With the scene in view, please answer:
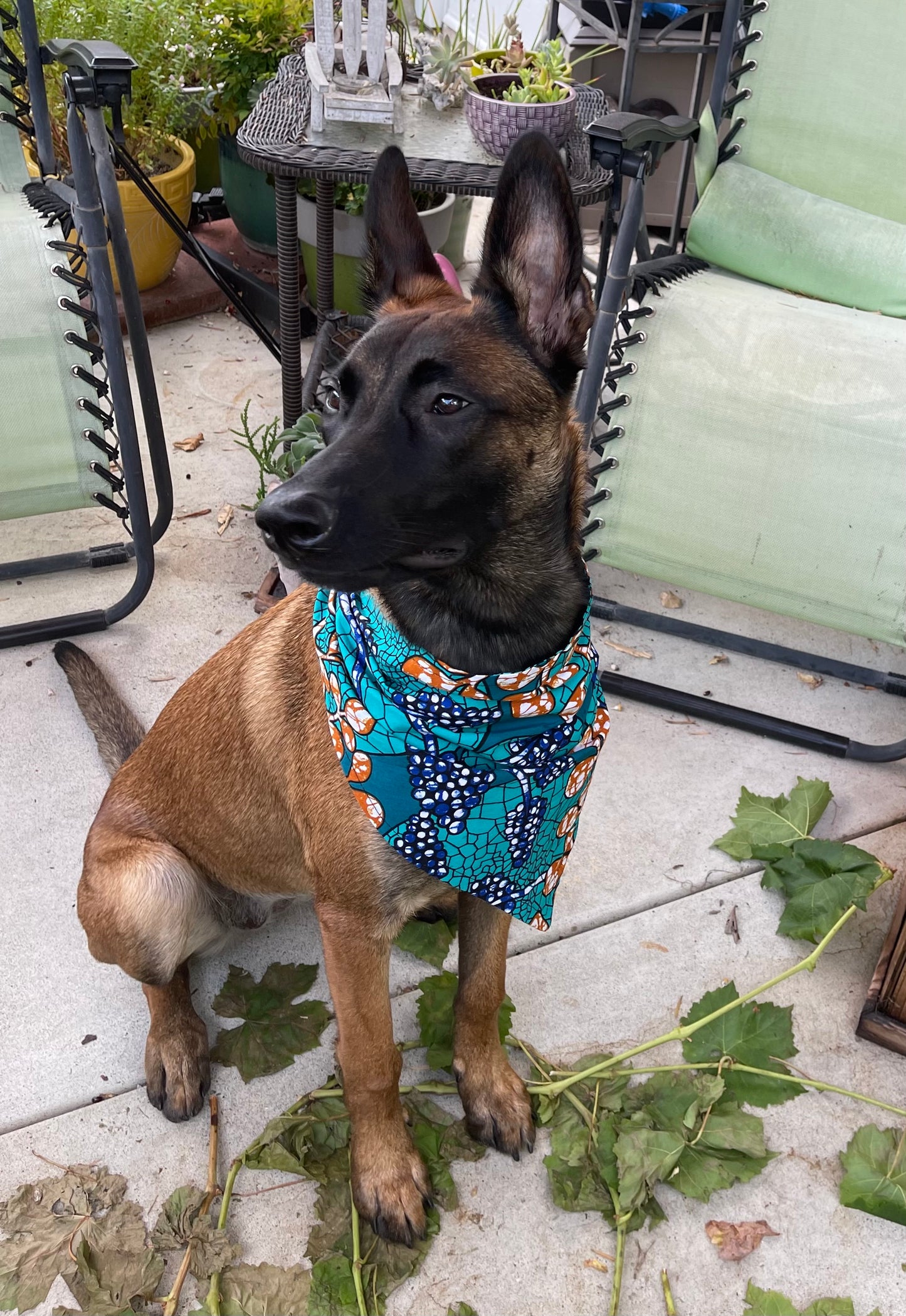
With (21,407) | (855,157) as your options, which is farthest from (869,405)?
(21,407)

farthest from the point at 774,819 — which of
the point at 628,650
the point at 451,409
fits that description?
the point at 451,409

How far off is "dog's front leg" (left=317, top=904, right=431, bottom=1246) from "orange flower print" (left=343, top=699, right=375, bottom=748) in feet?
1.03

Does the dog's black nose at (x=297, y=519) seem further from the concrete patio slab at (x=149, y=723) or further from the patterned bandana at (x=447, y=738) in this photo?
the concrete patio slab at (x=149, y=723)

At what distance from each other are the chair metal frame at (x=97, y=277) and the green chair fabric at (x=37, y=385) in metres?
0.03

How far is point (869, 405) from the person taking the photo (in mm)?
2717

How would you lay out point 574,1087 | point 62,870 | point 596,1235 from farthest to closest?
1. point 62,870
2. point 574,1087
3. point 596,1235

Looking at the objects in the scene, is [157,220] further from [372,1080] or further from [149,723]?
[372,1080]

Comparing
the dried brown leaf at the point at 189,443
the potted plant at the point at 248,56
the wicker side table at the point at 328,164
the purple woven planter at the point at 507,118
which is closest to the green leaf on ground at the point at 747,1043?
the wicker side table at the point at 328,164

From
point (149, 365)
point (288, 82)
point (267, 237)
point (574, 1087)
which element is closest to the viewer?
point (574, 1087)

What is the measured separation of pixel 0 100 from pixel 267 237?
5.21ft

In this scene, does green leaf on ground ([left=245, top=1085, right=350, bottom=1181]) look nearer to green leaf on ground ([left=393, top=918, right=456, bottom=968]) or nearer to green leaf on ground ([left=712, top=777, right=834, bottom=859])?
green leaf on ground ([left=393, top=918, right=456, bottom=968])

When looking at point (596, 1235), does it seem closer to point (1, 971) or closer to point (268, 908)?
point (268, 908)

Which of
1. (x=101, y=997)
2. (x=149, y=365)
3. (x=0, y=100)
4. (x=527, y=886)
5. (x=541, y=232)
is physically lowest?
(x=101, y=997)

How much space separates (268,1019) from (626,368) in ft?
6.22
